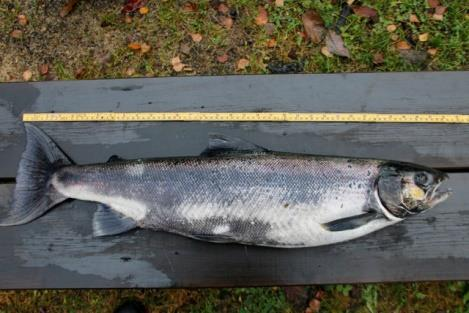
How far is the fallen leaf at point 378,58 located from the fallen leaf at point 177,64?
157 cm

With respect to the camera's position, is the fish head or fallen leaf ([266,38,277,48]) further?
fallen leaf ([266,38,277,48])

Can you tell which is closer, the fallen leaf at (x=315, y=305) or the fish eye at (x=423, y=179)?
the fish eye at (x=423, y=179)

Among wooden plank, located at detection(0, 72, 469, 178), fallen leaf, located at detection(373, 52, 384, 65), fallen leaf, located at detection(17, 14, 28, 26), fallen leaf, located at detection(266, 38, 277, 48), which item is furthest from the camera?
fallen leaf, located at detection(17, 14, 28, 26)

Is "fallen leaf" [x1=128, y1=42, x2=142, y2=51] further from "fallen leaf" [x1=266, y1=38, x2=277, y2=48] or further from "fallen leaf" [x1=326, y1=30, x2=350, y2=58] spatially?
"fallen leaf" [x1=326, y1=30, x2=350, y2=58]

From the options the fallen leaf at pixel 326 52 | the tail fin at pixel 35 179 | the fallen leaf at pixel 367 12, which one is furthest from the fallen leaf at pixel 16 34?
the fallen leaf at pixel 367 12

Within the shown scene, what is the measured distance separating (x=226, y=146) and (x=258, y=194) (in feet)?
1.22

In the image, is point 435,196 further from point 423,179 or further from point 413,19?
point 413,19

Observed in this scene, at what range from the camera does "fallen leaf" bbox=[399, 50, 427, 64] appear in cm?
341

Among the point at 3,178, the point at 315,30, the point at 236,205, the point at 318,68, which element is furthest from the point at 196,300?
the point at 315,30

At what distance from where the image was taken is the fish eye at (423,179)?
97.6 inches

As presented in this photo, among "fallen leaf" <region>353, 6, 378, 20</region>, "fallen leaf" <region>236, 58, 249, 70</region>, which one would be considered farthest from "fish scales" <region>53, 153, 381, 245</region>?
"fallen leaf" <region>353, 6, 378, 20</region>

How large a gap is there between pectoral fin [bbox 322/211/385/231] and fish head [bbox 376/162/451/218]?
0.12 m

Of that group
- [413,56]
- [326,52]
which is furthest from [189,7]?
[413,56]

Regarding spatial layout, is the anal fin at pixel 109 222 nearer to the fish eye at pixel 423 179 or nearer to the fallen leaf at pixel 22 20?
the fish eye at pixel 423 179
